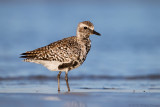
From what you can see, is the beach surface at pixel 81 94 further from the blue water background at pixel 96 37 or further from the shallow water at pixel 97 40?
the blue water background at pixel 96 37

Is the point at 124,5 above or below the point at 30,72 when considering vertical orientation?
above

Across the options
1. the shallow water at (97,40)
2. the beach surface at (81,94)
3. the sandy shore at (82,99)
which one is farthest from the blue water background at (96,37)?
the sandy shore at (82,99)

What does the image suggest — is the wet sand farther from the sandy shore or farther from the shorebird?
the shorebird

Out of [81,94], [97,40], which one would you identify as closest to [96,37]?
[97,40]

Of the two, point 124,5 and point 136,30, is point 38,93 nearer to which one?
point 136,30

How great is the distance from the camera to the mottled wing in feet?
37.9

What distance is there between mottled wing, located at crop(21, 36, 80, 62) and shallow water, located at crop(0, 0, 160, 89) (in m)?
1.21

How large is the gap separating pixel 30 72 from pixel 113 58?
416 cm

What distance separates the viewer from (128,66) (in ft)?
53.6

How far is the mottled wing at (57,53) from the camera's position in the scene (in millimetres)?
11555

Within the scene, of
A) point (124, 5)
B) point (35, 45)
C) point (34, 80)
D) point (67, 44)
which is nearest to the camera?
point (67, 44)

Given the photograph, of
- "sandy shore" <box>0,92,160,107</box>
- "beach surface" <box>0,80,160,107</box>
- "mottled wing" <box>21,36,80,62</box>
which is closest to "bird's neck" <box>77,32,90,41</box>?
"mottled wing" <box>21,36,80,62</box>

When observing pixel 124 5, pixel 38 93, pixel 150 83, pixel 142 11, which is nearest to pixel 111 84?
pixel 150 83

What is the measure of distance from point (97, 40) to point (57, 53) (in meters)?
11.2
